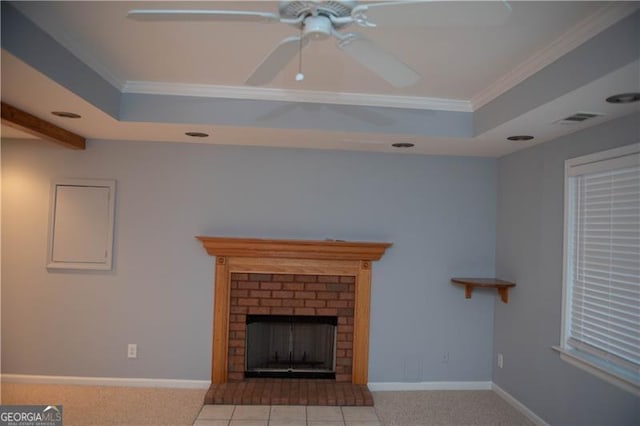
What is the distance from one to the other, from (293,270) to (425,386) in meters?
1.59

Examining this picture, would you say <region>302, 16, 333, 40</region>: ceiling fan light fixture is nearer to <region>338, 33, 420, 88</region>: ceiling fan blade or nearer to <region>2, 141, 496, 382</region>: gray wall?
<region>338, 33, 420, 88</region>: ceiling fan blade

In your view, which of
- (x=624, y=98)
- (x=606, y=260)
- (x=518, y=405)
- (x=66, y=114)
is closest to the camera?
(x=624, y=98)

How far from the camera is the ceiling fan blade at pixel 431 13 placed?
4.08 feet

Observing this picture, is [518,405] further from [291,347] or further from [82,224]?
[82,224]

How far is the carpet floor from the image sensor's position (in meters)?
3.11

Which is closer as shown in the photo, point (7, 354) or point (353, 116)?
point (353, 116)

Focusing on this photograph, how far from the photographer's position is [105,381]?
3676 millimetres

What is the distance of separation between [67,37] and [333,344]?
3.03 m

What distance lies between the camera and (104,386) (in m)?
3.65

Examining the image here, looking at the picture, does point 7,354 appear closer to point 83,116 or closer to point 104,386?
point 104,386

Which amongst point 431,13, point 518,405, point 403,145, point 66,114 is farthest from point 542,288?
point 66,114

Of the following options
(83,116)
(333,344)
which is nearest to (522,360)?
(333,344)

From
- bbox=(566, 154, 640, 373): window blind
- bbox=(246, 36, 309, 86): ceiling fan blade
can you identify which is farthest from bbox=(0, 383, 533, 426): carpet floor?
bbox=(246, 36, 309, 86): ceiling fan blade

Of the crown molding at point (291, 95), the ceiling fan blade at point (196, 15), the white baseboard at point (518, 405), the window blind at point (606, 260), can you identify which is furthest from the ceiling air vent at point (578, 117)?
the white baseboard at point (518, 405)
